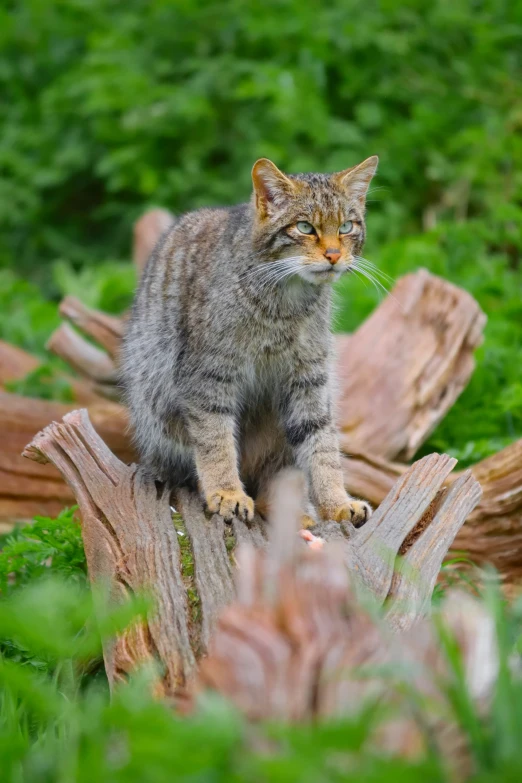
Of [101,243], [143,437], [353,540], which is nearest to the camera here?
[353,540]

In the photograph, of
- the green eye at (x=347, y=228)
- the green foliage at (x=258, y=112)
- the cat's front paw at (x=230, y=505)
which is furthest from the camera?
the green foliage at (x=258, y=112)

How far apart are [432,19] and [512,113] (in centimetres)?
105

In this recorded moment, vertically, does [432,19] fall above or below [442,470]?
above

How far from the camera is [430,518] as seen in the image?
3.07 metres

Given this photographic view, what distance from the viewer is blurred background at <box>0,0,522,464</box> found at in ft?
23.3

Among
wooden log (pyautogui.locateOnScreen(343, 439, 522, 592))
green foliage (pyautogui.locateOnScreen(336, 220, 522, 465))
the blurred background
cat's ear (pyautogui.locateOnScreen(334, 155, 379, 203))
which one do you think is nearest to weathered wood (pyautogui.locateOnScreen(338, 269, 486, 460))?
green foliage (pyautogui.locateOnScreen(336, 220, 522, 465))

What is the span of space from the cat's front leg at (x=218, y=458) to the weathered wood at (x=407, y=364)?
3.72ft

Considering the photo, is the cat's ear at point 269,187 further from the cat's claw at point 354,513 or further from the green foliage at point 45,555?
the green foliage at point 45,555

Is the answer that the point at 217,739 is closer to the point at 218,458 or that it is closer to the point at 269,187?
the point at 218,458

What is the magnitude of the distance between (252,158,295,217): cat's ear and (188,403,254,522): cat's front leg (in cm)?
75

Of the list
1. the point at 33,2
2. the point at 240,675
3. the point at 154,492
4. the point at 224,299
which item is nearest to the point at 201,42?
the point at 33,2

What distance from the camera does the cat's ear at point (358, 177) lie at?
370 centimetres

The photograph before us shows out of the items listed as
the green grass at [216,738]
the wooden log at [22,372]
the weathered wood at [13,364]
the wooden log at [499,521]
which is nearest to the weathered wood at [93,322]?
the wooden log at [22,372]

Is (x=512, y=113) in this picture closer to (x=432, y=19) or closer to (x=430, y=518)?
(x=432, y=19)
